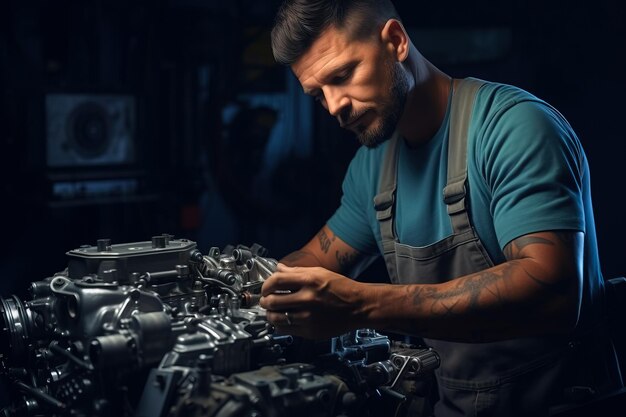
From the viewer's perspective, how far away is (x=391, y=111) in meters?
2.20

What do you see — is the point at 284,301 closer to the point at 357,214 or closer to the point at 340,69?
the point at 340,69

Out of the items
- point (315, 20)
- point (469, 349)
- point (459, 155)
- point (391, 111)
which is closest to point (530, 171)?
point (459, 155)

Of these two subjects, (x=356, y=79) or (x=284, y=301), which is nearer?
(x=284, y=301)

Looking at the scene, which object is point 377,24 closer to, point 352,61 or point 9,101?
point 352,61

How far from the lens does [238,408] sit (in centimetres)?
155

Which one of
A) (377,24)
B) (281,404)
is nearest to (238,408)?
(281,404)

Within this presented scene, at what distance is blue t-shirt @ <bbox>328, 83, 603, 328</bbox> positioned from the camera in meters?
1.85

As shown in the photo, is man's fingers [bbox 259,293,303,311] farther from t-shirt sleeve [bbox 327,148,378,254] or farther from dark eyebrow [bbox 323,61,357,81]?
t-shirt sleeve [bbox 327,148,378,254]

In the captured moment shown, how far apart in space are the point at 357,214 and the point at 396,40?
2.09 feet

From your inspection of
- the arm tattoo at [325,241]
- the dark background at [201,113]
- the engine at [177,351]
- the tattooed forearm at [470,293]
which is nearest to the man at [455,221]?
the tattooed forearm at [470,293]

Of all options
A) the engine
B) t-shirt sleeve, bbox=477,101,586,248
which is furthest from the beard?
the engine

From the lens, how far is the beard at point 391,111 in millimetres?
2188

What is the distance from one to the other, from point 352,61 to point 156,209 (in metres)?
2.61

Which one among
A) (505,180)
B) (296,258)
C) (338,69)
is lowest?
(296,258)
